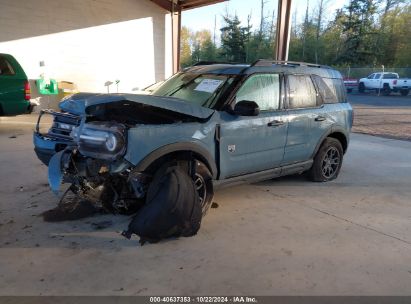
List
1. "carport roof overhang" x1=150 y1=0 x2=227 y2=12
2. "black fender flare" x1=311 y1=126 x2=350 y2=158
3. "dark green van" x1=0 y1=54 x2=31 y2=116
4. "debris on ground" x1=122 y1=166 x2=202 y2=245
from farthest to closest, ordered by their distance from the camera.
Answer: "carport roof overhang" x1=150 y1=0 x2=227 y2=12
"dark green van" x1=0 y1=54 x2=31 y2=116
"black fender flare" x1=311 y1=126 x2=350 y2=158
"debris on ground" x1=122 y1=166 x2=202 y2=245

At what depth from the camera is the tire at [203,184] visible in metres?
4.33

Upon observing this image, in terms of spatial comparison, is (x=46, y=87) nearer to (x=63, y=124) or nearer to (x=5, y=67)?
(x=5, y=67)

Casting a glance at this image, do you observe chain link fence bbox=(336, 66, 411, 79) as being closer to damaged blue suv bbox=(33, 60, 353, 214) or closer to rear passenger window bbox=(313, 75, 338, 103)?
rear passenger window bbox=(313, 75, 338, 103)

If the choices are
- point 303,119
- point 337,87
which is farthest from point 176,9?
point 303,119

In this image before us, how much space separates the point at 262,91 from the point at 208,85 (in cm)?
71

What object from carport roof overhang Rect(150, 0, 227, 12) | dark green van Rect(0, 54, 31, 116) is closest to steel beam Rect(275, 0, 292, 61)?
carport roof overhang Rect(150, 0, 227, 12)

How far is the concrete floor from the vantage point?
3.19 metres


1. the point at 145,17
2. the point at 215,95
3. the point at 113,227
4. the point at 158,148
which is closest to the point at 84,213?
the point at 113,227

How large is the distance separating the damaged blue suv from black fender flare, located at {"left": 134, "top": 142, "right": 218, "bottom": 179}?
1cm

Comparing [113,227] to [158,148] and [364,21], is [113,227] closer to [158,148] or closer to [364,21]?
[158,148]

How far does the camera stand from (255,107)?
452 centimetres

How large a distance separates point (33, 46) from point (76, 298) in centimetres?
1233

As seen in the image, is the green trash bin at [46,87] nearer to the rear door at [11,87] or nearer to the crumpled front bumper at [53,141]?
the rear door at [11,87]

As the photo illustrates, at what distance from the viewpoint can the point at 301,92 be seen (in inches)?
221
